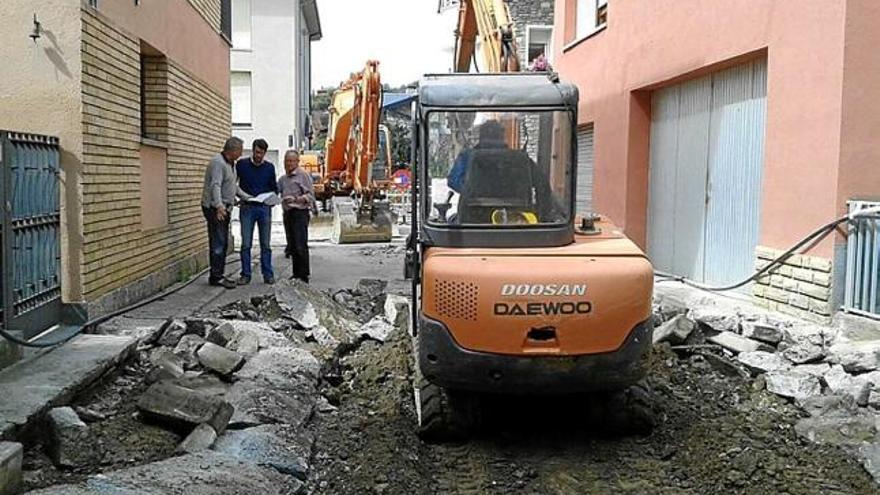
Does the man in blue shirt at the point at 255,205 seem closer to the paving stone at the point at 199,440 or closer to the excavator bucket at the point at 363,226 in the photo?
the paving stone at the point at 199,440

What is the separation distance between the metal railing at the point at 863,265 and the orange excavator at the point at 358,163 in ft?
41.6

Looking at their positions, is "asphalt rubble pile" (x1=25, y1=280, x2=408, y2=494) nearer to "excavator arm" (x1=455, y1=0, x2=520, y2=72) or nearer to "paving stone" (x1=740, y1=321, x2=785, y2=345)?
"excavator arm" (x1=455, y1=0, x2=520, y2=72)

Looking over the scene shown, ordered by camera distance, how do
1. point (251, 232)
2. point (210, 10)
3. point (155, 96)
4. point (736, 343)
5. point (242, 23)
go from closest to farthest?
point (736, 343) < point (155, 96) < point (251, 232) < point (210, 10) < point (242, 23)

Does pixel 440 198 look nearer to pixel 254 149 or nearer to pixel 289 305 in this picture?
pixel 289 305

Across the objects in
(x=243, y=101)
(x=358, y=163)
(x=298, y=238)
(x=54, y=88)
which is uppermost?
(x=243, y=101)

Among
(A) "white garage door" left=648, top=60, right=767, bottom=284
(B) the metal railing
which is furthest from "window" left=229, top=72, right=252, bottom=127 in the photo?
(B) the metal railing

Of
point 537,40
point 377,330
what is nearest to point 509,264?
point 377,330

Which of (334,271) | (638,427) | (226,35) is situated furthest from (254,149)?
(638,427)

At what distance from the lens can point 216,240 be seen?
A: 1112 centimetres

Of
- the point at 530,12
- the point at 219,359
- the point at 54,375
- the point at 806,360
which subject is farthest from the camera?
the point at 530,12

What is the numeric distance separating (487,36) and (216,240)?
399cm

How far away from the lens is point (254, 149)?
11.7 metres

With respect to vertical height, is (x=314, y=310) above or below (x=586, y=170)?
below

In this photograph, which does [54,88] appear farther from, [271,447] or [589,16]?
[589,16]
